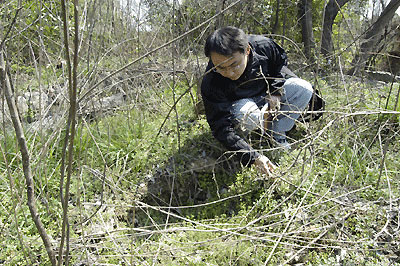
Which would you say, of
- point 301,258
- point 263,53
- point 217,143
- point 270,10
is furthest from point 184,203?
point 270,10

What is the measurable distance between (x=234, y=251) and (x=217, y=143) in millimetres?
1130

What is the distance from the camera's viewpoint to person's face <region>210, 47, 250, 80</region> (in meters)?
2.35

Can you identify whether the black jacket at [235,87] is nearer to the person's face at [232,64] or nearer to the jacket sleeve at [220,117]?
the jacket sleeve at [220,117]

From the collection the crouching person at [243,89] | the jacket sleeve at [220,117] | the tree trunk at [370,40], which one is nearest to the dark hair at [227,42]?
the crouching person at [243,89]

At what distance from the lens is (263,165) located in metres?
2.31

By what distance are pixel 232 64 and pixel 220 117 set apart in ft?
1.60

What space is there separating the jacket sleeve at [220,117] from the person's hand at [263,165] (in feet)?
0.56

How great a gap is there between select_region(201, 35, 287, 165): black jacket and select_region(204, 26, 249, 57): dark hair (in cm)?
22

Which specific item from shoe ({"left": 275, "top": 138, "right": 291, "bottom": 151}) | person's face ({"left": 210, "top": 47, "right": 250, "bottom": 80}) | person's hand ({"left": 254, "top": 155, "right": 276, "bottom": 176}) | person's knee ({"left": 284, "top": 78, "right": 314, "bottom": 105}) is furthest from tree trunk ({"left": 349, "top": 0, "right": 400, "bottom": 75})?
person's hand ({"left": 254, "top": 155, "right": 276, "bottom": 176})

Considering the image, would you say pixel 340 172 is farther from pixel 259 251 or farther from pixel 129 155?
pixel 129 155

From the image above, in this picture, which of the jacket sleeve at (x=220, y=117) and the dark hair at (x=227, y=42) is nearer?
the dark hair at (x=227, y=42)

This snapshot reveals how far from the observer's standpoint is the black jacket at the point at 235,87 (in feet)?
8.59

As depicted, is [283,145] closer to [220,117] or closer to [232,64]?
[220,117]

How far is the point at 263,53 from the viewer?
9.10 feet
